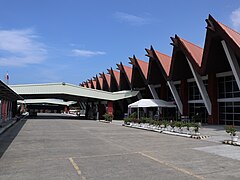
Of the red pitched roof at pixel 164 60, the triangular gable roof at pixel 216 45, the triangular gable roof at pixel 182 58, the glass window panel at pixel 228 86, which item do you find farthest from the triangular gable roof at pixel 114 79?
the glass window panel at pixel 228 86

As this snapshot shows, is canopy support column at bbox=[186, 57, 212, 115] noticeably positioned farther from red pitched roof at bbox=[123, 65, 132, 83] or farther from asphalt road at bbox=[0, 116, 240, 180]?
asphalt road at bbox=[0, 116, 240, 180]

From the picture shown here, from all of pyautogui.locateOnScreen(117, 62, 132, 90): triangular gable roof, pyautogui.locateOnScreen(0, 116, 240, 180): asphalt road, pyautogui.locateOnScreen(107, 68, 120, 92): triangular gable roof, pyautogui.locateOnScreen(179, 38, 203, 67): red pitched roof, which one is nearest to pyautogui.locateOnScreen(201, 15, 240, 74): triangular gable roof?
pyautogui.locateOnScreen(179, 38, 203, 67): red pitched roof

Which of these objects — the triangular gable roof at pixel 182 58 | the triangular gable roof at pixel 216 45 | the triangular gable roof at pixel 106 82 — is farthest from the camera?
the triangular gable roof at pixel 106 82

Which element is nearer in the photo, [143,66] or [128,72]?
[143,66]

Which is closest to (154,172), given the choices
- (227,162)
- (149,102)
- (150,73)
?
(227,162)

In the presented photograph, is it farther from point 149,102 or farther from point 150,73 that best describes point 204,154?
point 150,73

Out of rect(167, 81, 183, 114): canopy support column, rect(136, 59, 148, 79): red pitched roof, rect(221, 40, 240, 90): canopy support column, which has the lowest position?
rect(167, 81, 183, 114): canopy support column

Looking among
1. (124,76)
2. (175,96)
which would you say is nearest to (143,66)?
(124,76)

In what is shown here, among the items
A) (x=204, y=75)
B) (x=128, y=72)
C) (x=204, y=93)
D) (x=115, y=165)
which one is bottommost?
(x=115, y=165)

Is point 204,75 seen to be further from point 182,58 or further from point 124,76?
point 124,76

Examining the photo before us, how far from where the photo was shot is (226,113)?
28406mm

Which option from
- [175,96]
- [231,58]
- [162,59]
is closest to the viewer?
[231,58]

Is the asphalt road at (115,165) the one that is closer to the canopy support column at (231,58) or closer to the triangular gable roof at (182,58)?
the canopy support column at (231,58)

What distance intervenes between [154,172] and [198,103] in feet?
88.3
